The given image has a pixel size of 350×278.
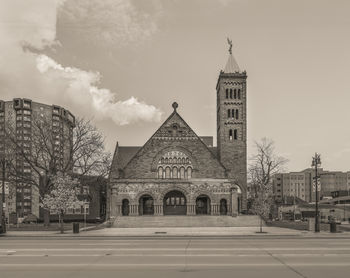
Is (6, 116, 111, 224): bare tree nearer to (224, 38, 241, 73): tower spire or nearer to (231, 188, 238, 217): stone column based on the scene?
(231, 188, 238, 217): stone column

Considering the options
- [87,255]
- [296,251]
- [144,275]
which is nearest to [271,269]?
[144,275]

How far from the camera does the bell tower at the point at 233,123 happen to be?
71500 mm

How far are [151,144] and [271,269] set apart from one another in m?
50.7

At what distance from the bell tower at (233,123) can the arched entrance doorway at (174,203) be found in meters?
8.38

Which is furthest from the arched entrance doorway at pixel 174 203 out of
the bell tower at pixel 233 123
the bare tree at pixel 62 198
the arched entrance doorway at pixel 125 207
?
the bare tree at pixel 62 198

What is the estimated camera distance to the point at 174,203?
66125 millimetres

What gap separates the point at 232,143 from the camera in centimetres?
7244

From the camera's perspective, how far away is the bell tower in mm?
71500

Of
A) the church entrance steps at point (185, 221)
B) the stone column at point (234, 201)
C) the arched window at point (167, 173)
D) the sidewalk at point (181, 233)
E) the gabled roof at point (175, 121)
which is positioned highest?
the gabled roof at point (175, 121)

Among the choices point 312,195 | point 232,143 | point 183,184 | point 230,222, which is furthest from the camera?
point 312,195

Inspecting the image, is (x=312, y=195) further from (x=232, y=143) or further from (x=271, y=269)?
(x=271, y=269)

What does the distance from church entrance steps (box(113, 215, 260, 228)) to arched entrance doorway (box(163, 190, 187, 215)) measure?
7452mm

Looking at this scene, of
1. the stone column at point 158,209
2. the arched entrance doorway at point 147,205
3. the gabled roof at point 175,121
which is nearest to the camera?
the stone column at point 158,209

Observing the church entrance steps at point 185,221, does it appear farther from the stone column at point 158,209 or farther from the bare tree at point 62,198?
the bare tree at point 62,198
